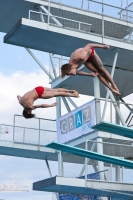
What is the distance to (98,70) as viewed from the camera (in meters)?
16.5

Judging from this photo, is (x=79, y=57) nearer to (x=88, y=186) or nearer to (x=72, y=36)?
(x=88, y=186)

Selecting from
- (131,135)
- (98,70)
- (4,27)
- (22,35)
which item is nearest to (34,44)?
(22,35)

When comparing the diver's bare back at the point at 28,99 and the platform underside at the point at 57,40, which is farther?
the platform underside at the point at 57,40

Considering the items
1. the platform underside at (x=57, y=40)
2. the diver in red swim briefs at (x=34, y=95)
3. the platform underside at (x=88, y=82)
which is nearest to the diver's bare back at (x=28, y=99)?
the diver in red swim briefs at (x=34, y=95)

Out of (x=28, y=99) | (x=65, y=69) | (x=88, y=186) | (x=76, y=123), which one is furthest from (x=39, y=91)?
(x=76, y=123)

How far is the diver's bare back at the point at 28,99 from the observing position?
1550 centimetres

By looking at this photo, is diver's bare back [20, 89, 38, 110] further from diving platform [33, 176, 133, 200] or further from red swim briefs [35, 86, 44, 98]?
diving platform [33, 176, 133, 200]

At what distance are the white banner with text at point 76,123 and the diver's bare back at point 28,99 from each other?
14427 millimetres

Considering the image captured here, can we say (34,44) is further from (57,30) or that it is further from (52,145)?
(52,145)

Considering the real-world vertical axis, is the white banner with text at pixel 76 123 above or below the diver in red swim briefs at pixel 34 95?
above

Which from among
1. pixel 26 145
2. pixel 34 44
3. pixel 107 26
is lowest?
pixel 26 145

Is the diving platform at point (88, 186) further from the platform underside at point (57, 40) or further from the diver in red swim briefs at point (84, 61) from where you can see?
the diver in red swim briefs at point (84, 61)

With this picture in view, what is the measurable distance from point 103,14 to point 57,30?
15.3 ft

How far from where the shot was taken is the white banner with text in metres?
30.6
